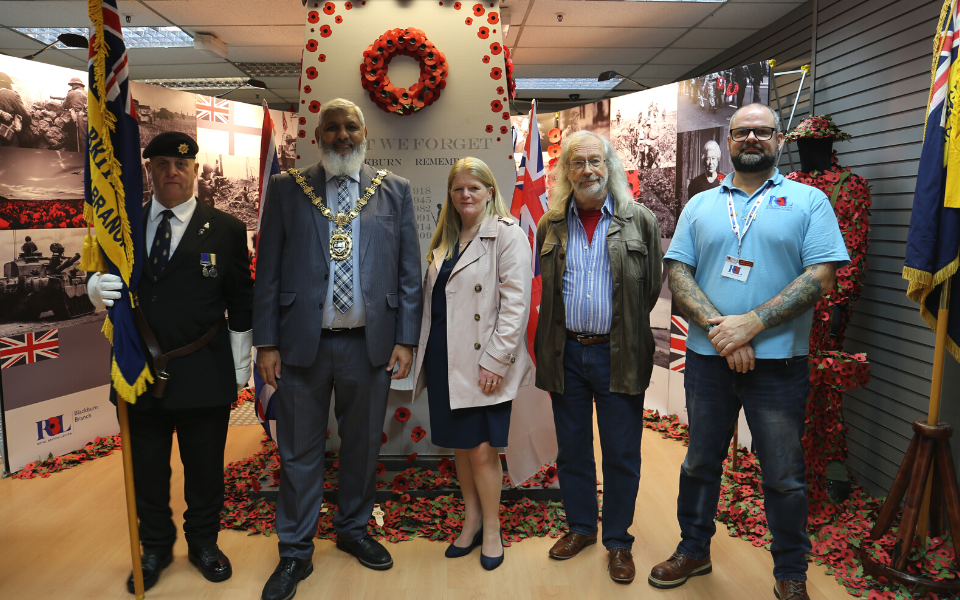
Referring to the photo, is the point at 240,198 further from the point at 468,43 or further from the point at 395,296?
the point at 395,296

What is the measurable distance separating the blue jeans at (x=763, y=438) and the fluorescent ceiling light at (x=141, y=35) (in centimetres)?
570

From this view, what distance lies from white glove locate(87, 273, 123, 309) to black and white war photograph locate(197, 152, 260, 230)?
10.7ft

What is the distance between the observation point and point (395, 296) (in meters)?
2.54

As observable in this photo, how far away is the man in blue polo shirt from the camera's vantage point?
2.18 metres

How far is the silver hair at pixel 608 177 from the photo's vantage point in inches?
98.7

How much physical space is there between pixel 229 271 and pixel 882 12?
396cm

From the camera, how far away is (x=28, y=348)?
3.95 m

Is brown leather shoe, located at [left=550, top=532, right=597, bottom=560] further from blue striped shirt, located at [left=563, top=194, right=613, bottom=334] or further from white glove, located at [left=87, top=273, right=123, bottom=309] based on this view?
white glove, located at [left=87, top=273, right=123, bottom=309]

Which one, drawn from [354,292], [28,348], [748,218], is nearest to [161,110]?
[28,348]

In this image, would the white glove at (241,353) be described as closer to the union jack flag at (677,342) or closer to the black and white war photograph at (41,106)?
the black and white war photograph at (41,106)

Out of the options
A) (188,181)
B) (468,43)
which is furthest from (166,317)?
(468,43)

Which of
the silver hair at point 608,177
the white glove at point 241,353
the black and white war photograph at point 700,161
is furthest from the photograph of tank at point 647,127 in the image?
the white glove at point 241,353

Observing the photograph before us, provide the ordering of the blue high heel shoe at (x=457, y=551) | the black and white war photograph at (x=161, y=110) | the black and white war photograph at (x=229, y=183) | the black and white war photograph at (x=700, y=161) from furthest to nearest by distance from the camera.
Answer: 1. the black and white war photograph at (x=229, y=183)
2. the black and white war photograph at (x=161, y=110)
3. the black and white war photograph at (x=700, y=161)
4. the blue high heel shoe at (x=457, y=551)

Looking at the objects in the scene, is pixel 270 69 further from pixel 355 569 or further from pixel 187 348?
pixel 355 569
